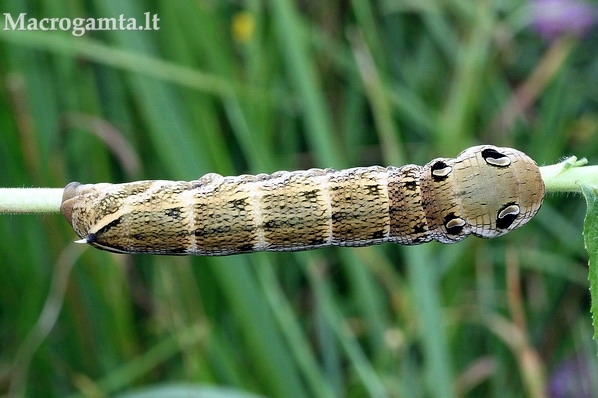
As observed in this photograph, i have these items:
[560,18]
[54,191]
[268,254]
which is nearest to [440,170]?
[54,191]

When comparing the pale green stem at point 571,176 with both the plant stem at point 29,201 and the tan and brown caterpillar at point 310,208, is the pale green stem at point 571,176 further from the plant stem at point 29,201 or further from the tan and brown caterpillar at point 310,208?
the plant stem at point 29,201

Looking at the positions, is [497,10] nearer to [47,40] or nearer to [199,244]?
[47,40]

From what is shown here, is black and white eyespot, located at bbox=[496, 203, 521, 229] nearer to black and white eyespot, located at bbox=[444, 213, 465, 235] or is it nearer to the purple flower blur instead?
black and white eyespot, located at bbox=[444, 213, 465, 235]

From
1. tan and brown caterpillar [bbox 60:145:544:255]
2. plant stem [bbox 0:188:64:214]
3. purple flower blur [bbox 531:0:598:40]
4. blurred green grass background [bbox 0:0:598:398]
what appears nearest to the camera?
plant stem [bbox 0:188:64:214]

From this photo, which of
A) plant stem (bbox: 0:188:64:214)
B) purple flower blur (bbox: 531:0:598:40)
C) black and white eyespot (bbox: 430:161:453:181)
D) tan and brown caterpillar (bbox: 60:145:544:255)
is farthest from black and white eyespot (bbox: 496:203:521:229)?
purple flower blur (bbox: 531:0:598:40)

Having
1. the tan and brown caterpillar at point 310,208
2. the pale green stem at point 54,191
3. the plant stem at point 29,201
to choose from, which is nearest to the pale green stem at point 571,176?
the pale green stem at point 54,191

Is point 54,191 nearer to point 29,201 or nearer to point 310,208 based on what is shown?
point 29,201
